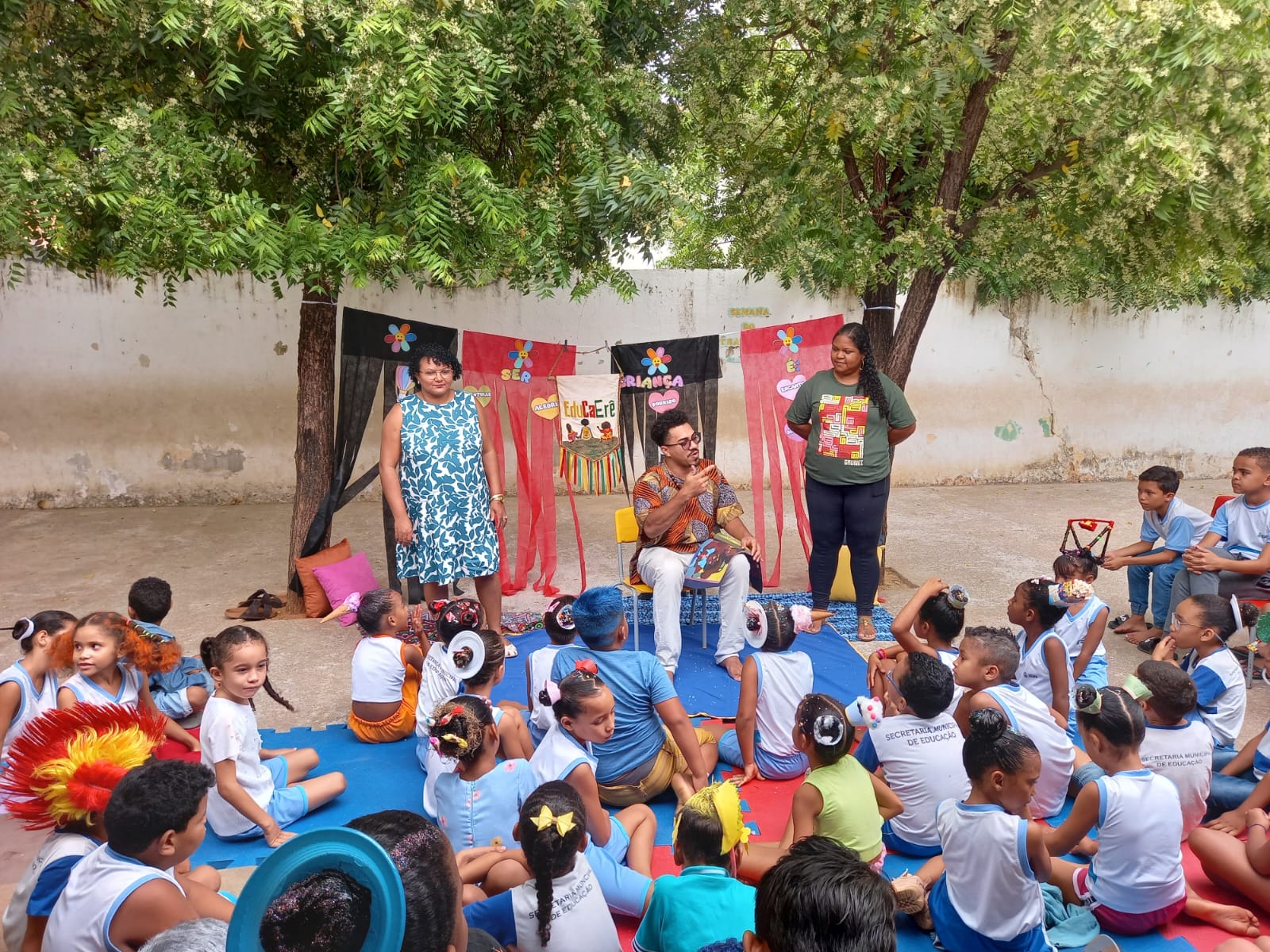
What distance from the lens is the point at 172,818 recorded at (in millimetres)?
2049

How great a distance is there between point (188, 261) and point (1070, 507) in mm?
7966

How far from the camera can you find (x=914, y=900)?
8.59ft

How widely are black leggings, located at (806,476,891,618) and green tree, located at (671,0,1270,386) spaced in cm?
137

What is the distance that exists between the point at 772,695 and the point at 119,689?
2.50 metres

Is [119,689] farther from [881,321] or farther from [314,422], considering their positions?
[881,321]

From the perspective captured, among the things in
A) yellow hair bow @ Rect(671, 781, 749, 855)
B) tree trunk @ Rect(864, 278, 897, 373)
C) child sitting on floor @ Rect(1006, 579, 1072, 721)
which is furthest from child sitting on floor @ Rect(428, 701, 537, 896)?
tree trunk @ Rect(864, 278, 897, 373)

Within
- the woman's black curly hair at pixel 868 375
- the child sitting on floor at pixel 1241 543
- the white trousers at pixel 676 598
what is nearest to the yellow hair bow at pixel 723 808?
the white trousers at pixel 676 598

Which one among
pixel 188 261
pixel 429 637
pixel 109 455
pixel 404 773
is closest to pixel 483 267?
pixel 188 261

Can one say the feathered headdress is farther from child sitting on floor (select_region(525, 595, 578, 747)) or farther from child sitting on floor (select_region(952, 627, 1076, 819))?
child sitting on floor (select_region(952, 627, 1076, 819))

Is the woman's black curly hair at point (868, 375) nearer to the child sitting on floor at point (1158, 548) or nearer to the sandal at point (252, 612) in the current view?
the child sitting on floor at point (1158, 548)

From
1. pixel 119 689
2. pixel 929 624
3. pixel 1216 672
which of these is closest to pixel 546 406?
pixel 929 624

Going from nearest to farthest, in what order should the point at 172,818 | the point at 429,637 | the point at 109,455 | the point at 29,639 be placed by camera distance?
the point at 172,818
the point at 29,639
the point at 429,637
the point at 109,455

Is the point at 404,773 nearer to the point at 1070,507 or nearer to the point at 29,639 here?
the point at 29,639

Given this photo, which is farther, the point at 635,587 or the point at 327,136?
the point at 635,587
